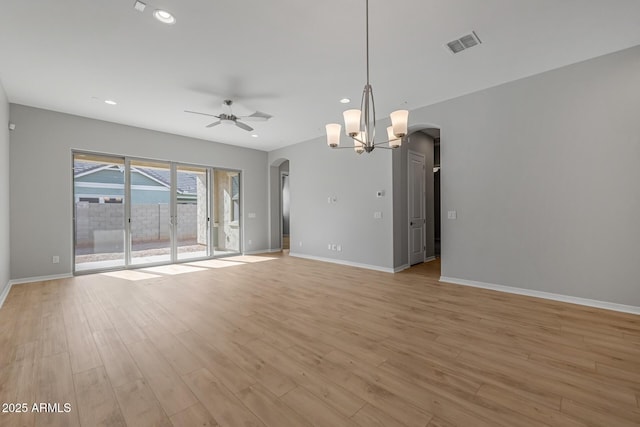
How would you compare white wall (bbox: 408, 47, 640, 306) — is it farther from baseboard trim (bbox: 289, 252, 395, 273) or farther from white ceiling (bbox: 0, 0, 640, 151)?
baseboard trim (bbox: 289, 252, 395, 273)

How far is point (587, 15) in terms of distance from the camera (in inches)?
105

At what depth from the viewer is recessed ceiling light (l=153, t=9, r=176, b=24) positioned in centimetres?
256

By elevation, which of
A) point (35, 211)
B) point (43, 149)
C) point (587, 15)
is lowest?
point (35, 211)

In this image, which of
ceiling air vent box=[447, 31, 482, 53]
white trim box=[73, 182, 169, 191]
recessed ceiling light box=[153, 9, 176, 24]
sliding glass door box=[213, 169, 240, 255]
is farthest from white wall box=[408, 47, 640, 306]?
white trim box=[73, 182, 169, 191]

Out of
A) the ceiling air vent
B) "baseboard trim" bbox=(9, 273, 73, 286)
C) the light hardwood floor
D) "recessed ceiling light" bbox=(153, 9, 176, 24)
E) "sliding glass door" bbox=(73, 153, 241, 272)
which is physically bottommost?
the light hardwood floor

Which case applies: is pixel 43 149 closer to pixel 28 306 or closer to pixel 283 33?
pixel 28 306

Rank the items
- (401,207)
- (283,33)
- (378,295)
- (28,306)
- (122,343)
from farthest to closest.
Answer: (401,207) → (378,295) → (28,306) → (283,33) → (122,343)

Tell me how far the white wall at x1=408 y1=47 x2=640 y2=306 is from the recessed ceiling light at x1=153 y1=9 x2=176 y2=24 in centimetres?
423

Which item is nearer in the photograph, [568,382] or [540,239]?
[568,382]

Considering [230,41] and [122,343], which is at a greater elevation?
[230,41]

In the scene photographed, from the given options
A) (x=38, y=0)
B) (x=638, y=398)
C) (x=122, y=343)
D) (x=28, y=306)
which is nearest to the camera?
(x=638, y=398)

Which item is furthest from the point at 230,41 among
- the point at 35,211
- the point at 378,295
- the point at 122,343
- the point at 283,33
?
the point at 35,211

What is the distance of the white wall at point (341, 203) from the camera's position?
18.6 feet

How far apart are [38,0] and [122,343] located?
327cm
